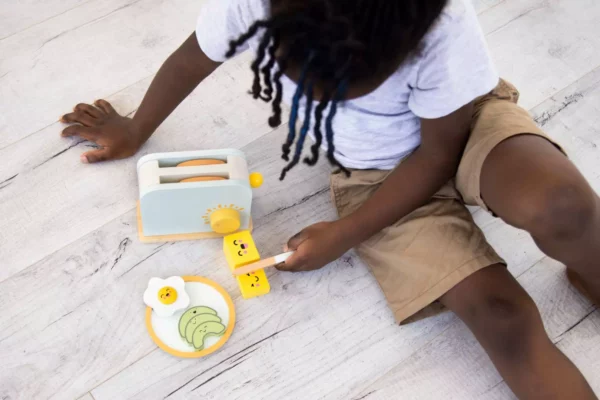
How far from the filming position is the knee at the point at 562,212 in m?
0.62

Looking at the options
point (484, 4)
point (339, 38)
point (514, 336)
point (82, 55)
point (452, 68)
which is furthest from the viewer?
Result: point (484, 4)

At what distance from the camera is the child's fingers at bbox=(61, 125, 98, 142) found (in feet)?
2.93

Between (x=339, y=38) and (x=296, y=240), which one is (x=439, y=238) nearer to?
(x=296, y=240)

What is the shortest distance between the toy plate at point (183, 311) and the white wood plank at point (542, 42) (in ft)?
1.87

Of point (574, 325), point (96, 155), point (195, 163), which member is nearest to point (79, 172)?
point (96, 155)

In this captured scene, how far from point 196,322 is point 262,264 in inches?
4.1

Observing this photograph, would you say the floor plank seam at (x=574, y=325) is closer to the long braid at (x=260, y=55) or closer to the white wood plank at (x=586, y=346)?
the white wood plank at (x=586, y=346)

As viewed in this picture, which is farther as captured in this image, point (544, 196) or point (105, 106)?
point (105, 106)

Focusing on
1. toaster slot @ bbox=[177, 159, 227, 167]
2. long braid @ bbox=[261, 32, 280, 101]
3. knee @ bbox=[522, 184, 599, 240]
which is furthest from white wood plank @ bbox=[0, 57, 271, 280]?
knee @ bbox=[522, 184, 599, 240]

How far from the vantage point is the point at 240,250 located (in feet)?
2.62

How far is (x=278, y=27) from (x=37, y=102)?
58 centimetres

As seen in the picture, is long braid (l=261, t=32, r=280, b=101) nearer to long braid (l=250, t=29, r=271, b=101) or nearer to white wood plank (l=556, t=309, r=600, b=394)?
long braid (l=250, t=29, r=271, b=101)

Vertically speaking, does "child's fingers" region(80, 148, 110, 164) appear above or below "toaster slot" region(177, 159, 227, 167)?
below

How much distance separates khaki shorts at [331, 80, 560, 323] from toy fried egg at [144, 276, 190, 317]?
24 centimetres
